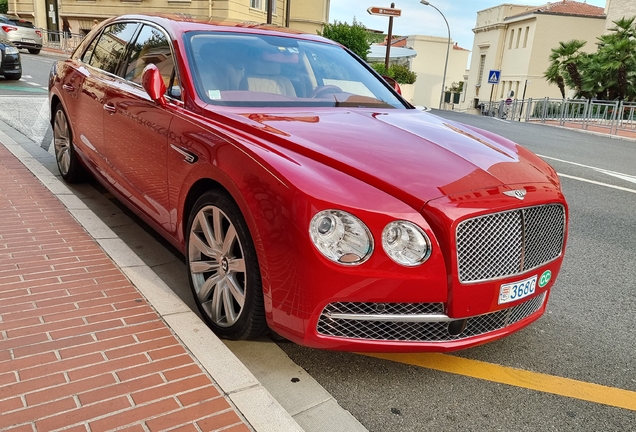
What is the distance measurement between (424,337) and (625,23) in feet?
116

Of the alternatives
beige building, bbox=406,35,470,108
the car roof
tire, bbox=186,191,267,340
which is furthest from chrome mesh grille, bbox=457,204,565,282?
beige building, bbox=406,35,470,108

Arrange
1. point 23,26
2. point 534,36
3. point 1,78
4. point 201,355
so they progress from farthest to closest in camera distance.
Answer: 1. point 534,36
2. point 23,26
3. point 1,78
4. point 201,355

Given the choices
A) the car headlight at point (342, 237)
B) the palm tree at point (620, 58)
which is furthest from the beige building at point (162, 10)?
the car headlight at point (342, 237)

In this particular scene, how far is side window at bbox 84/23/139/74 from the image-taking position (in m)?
4.53

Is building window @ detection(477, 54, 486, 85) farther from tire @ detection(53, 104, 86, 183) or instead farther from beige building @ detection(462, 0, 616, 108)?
tire @ detection(53, 104, 86, 183)

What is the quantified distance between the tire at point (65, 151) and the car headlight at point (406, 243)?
392 centimetres

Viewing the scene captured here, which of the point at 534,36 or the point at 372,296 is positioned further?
the point at 534,36

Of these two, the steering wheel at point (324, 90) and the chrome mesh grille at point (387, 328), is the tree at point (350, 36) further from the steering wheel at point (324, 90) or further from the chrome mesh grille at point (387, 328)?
the chrome mesh grille at point (387, 328)

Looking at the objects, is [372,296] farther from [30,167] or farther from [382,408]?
[30,167]

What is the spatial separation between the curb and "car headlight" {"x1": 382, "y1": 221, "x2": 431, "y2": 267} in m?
0.78

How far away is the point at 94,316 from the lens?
2926 millimetres

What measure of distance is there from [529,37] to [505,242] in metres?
56.1

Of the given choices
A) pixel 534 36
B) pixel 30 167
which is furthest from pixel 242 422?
pixel 534 36

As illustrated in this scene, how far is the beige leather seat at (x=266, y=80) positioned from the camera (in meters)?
3.59
